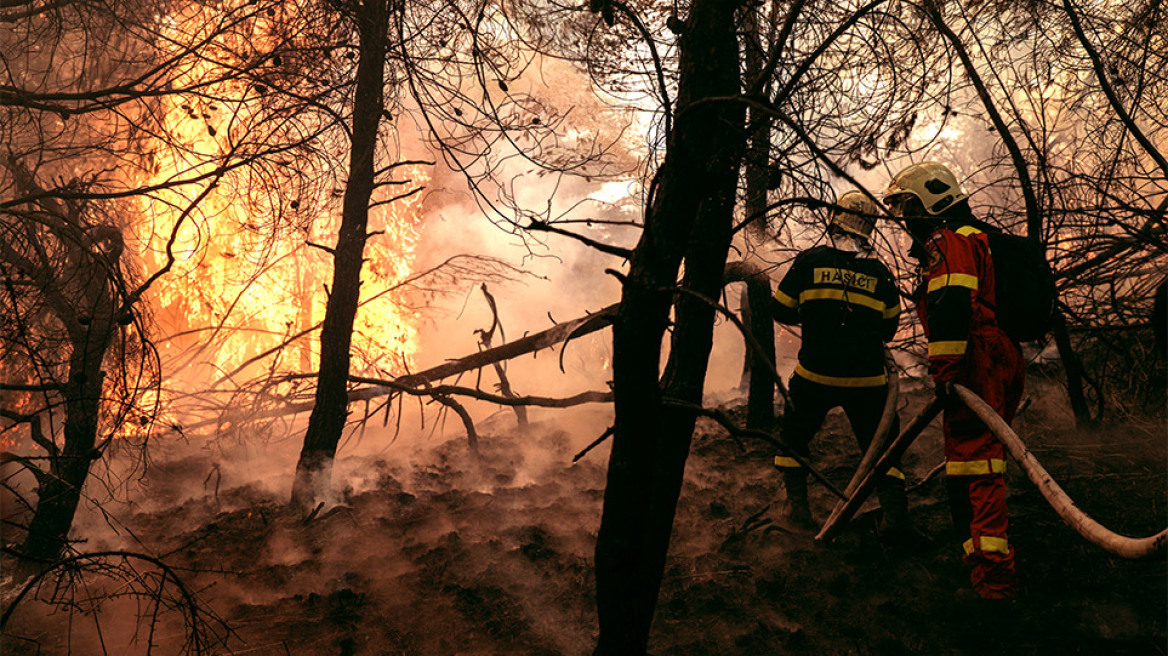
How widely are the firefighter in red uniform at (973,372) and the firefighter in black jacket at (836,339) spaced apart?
60cm

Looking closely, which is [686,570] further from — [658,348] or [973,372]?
[658,348]

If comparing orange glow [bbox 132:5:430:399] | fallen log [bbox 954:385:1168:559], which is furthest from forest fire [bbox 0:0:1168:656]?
orange glow [bbox 132:5:430:399]

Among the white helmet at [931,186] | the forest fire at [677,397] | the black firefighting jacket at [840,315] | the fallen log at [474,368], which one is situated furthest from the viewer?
the fallen log at [474,368]

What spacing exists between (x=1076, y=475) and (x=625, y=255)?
4.34m

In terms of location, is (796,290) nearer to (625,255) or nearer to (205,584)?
(625,255)

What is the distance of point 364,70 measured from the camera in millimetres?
6336

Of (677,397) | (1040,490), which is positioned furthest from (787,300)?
(1040,490)

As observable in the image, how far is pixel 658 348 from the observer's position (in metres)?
2.62

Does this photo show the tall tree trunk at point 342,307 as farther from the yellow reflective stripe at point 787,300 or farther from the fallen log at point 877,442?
the fallen log at point 877,442

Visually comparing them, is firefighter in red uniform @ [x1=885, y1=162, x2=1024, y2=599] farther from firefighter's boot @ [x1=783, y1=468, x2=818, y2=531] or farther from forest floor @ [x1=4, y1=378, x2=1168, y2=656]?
firefighter's boot @ [x1=783, y1=468, x2=818, y2=531]

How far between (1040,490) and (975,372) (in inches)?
75.1

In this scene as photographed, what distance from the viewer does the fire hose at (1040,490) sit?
6.20ft

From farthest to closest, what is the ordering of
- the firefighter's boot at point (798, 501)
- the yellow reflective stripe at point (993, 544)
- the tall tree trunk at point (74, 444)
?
the tall tree trunk at point (74, 444)
the firefighter's boot at point (798, 501)
the yellow reflective stripe at point (993, 544)

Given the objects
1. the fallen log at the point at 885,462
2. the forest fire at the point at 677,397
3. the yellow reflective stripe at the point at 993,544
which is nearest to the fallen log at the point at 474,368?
the forest fire at the point at 677,397
